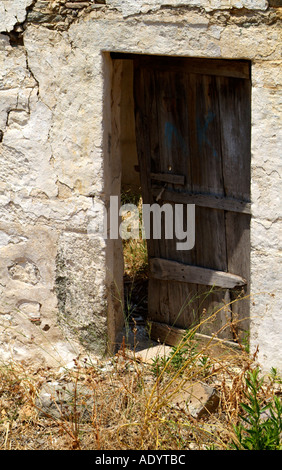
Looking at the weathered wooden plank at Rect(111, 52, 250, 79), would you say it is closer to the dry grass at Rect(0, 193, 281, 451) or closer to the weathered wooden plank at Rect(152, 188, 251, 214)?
the weathered wooden plank at Rect(152, 188, 251, 214)

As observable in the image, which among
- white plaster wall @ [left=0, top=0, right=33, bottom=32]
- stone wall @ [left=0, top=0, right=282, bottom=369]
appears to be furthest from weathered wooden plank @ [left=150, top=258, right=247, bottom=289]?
white plaster wall @ [left=0, top=0, right=33, bottom=32]

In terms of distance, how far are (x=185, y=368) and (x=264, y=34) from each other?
2.05 meters

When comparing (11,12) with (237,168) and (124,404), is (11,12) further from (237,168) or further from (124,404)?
(124,404)

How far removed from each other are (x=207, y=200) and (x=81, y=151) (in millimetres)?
905

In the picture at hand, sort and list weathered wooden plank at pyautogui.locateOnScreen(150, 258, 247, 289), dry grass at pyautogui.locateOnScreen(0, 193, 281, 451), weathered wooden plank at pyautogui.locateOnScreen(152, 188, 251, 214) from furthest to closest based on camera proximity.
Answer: weathered wooden plank at pyautogui.locateOnScreen(150, 258, 247, 289), weathered wooden plank at pyautogui.locateOnScreen(152, 188, 251, 214), dry grass at pyautogui.locateOnScreen(0, 193, 281, 451)

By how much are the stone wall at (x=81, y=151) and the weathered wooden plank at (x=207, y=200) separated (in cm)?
34

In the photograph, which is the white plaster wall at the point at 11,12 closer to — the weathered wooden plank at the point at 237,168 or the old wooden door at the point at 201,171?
the old wooden door at the point at 201,171

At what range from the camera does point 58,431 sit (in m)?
3.81

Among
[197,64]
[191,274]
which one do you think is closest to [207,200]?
[191,274]

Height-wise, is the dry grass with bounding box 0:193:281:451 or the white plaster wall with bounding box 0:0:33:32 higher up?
the white plaster wall with bounding box 0:0:33:32

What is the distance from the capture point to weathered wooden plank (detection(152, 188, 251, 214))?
14.2 feet

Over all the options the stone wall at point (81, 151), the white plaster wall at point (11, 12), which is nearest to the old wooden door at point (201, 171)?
the stone wall at point (81, 151)

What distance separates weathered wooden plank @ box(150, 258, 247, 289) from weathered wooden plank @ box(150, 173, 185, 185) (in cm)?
58

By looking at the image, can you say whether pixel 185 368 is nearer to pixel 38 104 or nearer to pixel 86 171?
pixel 86 171
